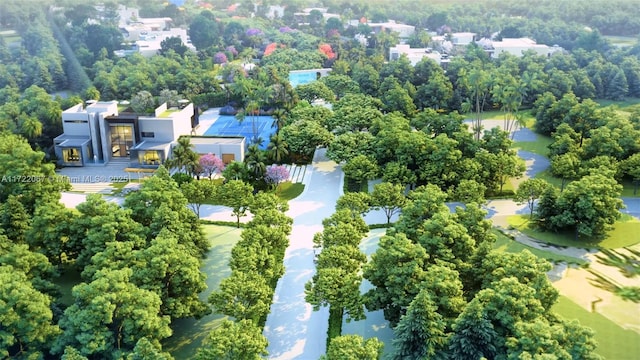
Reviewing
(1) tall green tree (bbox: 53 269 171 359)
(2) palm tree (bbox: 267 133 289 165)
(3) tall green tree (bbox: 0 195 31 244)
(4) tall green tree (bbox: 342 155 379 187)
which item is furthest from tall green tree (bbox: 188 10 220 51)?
(1) tall green tree (bbox: 53 269 171 359)

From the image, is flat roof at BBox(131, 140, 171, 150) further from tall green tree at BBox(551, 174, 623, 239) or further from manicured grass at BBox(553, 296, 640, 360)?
manicured grass at BBox(553, 296, 640, 360)

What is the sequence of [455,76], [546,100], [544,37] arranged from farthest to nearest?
[544,37] → [455,76] → [546,100]

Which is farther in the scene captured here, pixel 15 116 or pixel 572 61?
pixel 572 61

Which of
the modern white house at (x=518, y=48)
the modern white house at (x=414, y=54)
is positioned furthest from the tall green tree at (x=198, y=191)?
the modern white house at (x=518, y=48)

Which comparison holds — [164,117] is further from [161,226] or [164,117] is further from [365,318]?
[365,318]

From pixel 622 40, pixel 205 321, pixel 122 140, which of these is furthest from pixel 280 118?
pixel 622 40

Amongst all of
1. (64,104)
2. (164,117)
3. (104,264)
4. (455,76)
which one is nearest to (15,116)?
(64,104)
